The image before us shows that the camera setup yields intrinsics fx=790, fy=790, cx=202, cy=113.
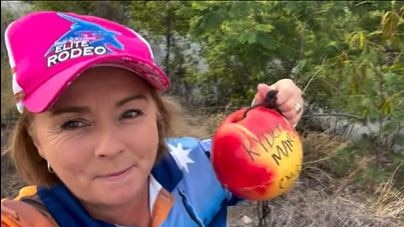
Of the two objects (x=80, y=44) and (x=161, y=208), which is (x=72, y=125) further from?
(x=161, y=208)

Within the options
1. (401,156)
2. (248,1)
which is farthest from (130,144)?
(248,1)

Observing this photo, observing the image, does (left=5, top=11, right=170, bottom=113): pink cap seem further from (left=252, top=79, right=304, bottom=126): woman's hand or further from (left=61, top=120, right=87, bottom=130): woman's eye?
(left=252, top=79, right=304, bottom=126): woman's hand

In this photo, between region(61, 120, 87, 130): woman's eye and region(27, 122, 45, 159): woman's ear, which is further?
region(27, 122, 45, 159): woman's ear

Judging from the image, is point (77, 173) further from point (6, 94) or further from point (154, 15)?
point (154, 15)

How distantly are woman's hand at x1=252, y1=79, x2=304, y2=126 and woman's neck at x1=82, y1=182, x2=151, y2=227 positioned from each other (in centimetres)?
32

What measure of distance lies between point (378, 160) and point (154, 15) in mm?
2113

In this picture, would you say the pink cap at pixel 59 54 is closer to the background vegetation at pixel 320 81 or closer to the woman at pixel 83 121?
the woman at pixel 83 121

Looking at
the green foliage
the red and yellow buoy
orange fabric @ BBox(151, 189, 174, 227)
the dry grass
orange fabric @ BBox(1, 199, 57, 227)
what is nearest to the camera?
orange fabric @ BBox(1, 199, 57, 227)

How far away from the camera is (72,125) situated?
4.78 feet

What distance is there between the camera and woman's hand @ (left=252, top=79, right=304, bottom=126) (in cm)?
168

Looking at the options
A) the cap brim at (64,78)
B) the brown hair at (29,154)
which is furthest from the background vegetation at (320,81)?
the cap brim at (64,78)

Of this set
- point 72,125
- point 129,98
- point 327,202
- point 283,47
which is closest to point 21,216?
point 72,125

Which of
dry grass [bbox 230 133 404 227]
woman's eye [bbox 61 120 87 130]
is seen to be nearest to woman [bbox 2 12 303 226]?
woman's eye [bbox 61 120 87 130]

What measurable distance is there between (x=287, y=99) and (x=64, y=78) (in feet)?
1.68
